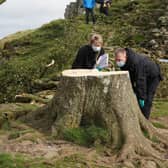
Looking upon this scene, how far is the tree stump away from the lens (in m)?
10.1

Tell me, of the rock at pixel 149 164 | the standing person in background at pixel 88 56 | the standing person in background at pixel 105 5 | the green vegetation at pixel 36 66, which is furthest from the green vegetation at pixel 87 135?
the standing person in background at pixel 105 5

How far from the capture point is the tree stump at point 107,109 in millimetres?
10117

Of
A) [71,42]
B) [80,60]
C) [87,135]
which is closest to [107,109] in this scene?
[87,135]

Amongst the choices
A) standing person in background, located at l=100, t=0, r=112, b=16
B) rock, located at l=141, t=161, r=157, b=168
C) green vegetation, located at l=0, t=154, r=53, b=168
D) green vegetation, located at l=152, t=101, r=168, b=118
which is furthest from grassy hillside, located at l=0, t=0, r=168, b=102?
rock, located at l=141, t=161, r=157, b=168

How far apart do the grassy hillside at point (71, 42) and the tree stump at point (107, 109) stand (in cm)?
850

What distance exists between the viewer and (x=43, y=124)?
11016mm

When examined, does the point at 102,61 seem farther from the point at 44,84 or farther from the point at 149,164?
the point at 44,84

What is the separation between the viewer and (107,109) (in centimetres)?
1023

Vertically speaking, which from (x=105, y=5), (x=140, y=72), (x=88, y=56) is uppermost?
(x=105, y=5)

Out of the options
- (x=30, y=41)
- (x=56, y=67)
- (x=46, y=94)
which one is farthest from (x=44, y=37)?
(x=46, y=94)

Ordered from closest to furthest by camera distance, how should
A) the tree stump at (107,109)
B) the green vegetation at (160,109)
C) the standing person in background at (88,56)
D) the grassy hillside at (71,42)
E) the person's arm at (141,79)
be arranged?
1. the tree stump at (107,109)
2. the person's arm at (141,79)
3. the standing person in background at (88,56)
4. the green vegetation at (160,109)
5. the grassy hillside at (71,42)

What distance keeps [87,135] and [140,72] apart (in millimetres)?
1654

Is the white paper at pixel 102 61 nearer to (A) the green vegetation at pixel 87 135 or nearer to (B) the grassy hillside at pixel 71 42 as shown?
(A) the green vegetation at pixel 87 135

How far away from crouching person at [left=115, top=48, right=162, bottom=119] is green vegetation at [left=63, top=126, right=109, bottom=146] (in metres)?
1.32
